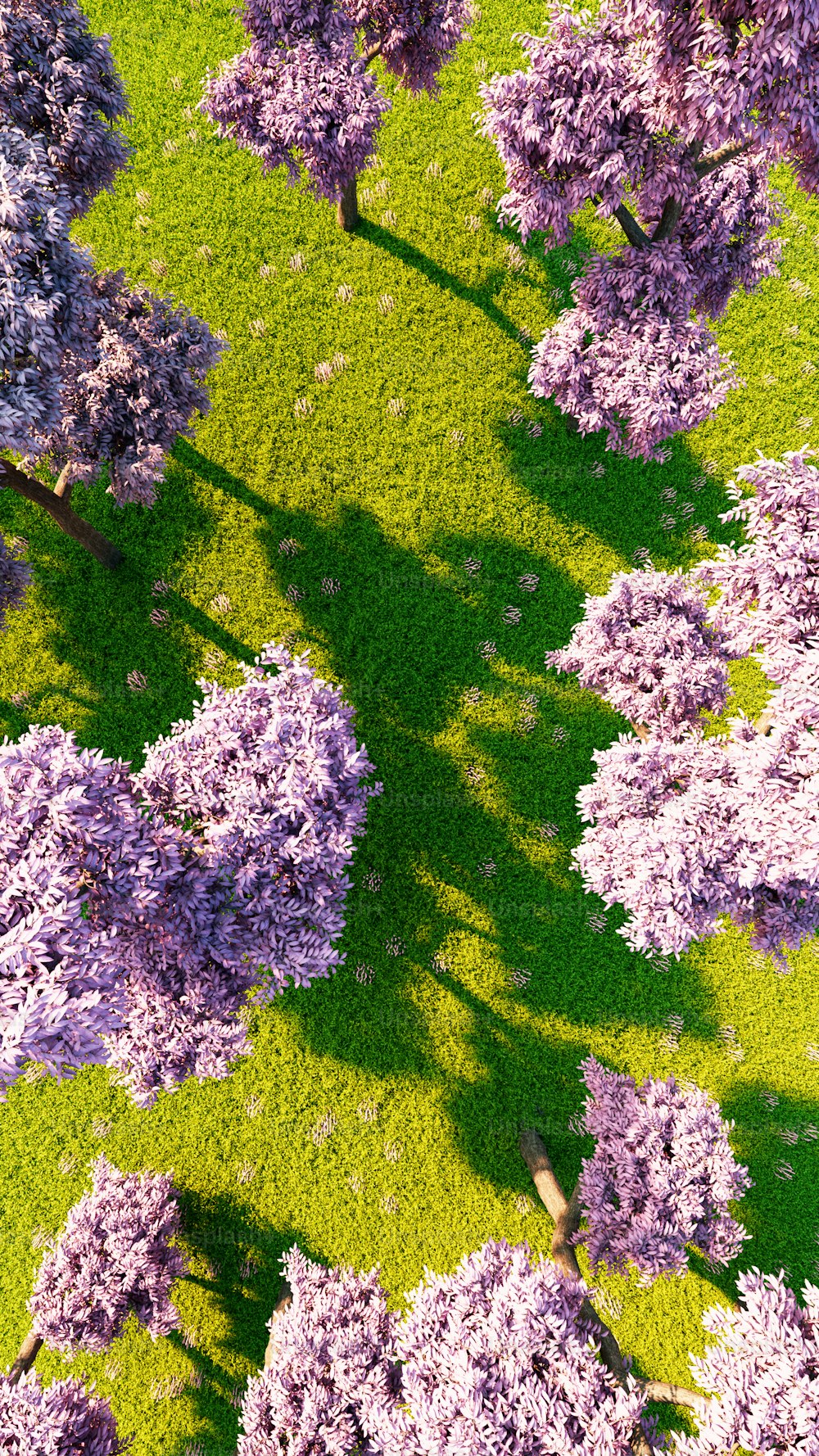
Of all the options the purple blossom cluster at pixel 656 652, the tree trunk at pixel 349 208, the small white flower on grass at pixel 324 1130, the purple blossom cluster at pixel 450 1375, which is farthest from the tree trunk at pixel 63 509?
the purple blossom cluster at pixel 450 1375

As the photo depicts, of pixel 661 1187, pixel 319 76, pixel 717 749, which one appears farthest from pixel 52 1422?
pixel 319 76

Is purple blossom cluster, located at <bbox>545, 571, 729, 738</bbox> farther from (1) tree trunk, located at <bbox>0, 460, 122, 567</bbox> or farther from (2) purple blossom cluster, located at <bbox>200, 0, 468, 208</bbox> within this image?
(1) tree trunk, located at <bbox>0, 460, 122, 567</bbox>

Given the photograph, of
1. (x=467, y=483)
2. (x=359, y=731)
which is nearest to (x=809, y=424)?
(x=467, y=483)

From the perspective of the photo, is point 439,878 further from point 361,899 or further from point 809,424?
point 809,424

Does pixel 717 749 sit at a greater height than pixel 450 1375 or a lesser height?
greater

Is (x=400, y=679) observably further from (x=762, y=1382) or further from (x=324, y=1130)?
(x=762, y=1382)
